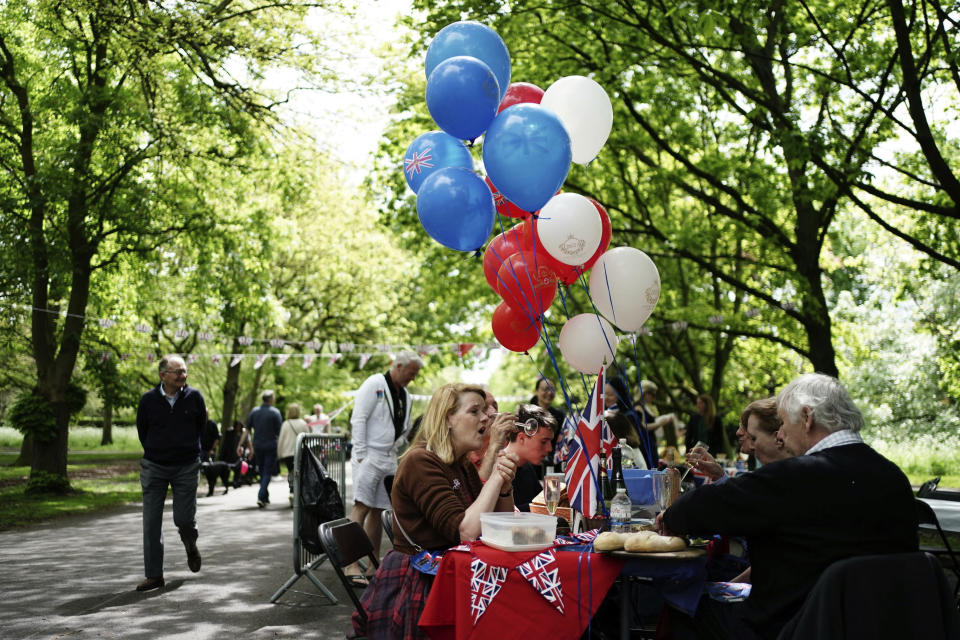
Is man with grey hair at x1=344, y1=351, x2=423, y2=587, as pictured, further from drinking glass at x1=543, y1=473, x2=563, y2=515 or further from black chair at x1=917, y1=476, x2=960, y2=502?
black chair at x1=917, y1=476, x2=960, y2=502

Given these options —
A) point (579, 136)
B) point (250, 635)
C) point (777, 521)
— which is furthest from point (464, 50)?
point (250, 635)

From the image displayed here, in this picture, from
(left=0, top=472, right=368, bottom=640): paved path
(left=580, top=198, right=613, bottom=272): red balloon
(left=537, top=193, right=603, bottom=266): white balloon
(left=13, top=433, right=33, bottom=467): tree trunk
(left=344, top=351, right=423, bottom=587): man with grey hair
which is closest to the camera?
(left=537, top=193, right=603, bottom=266): white balloon

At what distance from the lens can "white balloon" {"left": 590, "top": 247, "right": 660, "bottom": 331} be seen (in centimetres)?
515

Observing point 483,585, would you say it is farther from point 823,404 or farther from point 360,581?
point 360,581

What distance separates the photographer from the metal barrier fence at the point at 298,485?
7.04 meters

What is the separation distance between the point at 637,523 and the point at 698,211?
1779 centimetres

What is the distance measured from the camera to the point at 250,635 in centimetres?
599

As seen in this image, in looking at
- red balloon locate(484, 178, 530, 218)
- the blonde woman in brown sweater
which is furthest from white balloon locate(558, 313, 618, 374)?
the blonde woman in brown sweater

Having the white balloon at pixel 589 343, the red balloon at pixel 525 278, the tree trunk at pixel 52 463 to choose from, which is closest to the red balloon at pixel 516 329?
the red balloon at pixel 525 278

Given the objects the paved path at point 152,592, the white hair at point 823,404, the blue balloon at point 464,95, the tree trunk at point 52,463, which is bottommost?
the paved path at point 152,592

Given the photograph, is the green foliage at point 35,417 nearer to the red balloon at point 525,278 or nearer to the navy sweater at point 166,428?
the navy sweater at point 166,428

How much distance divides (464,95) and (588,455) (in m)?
2.30

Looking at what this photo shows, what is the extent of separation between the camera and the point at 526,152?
15.6 ft

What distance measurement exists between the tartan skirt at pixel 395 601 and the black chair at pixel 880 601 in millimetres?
1700
